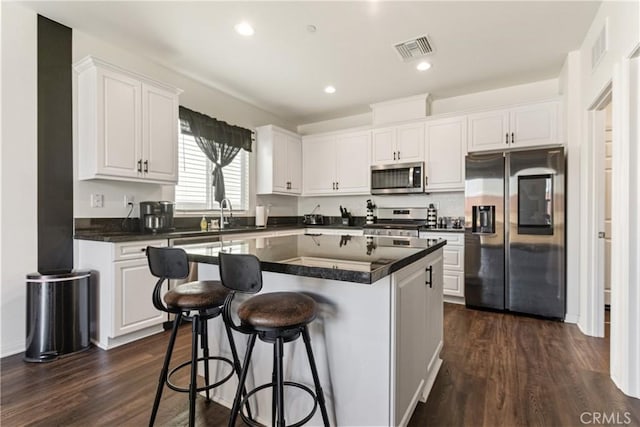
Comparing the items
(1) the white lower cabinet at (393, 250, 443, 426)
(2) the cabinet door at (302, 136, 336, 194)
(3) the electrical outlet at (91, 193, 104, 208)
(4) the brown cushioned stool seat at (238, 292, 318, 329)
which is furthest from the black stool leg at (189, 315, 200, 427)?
(2) the cabinet door at (302, 136, 336, 194)

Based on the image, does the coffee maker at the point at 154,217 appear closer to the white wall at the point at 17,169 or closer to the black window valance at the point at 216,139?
the white wall at the point at 17,169

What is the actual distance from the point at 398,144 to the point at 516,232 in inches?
73.7

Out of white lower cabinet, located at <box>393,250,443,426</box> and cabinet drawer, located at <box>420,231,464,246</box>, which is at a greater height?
cabinet drawer, located at <box>420,231,464,246</box>

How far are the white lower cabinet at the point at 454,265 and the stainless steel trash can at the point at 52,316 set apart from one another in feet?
12.3

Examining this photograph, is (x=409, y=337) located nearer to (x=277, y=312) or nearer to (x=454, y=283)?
(x=277, y=312)

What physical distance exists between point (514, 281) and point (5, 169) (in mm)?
4748

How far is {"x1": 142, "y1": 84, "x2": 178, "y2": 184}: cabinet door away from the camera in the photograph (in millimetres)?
3049

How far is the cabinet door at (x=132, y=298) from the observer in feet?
8.48

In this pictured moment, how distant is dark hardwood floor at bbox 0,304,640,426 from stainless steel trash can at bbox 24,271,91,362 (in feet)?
0.33

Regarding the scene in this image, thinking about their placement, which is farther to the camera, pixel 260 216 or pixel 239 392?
pixel 260 216

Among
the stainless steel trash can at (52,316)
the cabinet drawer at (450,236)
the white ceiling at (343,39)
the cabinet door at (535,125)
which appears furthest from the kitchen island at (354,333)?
the cabinet door at (535,125)

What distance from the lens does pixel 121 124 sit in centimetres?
286

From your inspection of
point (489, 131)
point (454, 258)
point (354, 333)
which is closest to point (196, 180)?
point (354, 333)

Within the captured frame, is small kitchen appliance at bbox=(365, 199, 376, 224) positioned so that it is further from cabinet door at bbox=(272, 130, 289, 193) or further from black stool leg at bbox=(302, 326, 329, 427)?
black stool leg at bbox=(302, 326, 329, 427)
